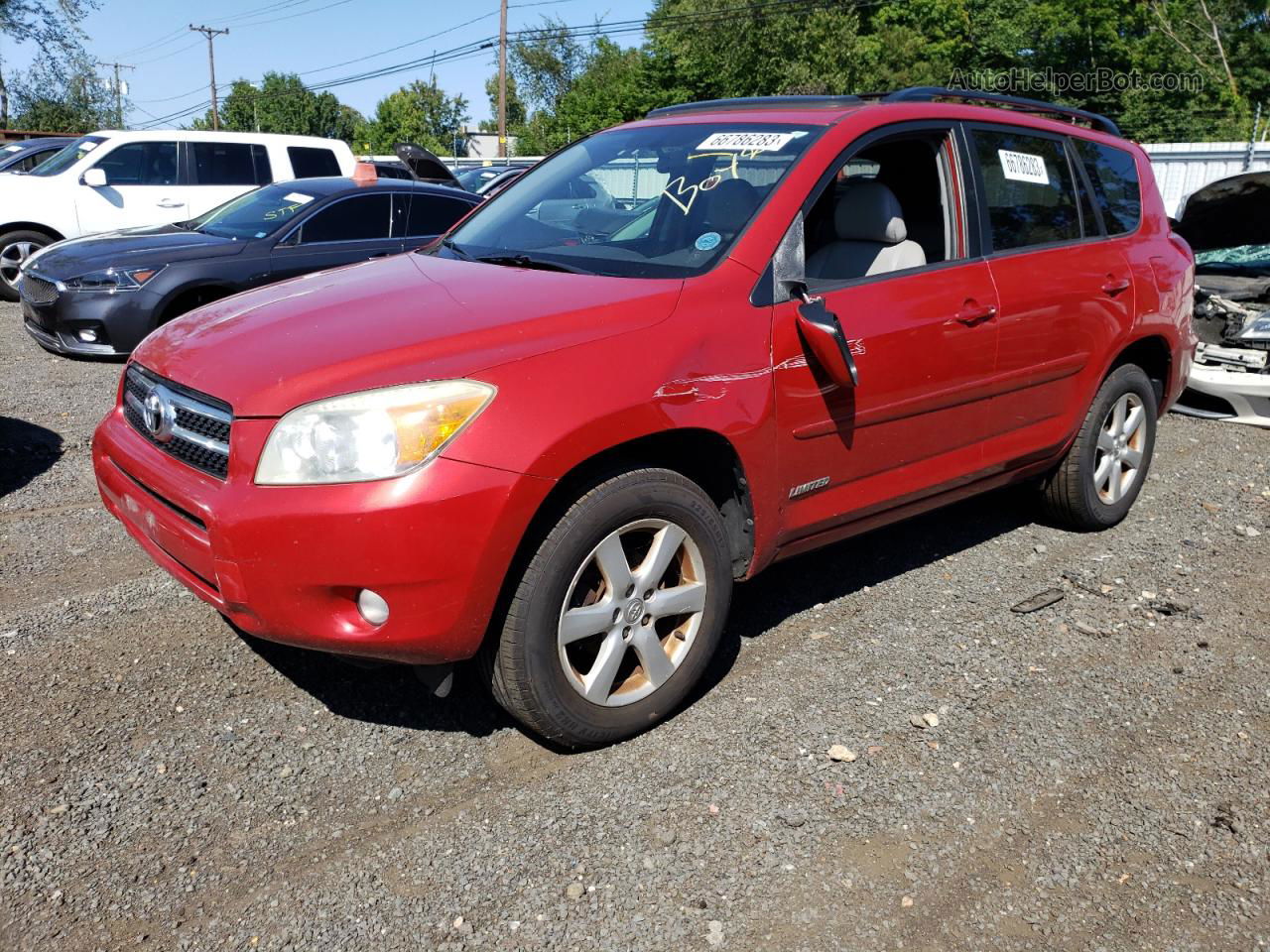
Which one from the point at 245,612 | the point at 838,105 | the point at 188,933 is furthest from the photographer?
the point at 838,105

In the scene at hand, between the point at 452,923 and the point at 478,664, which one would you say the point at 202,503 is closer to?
the point at 478,664

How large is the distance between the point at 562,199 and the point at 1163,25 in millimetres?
45458

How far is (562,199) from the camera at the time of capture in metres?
4.10

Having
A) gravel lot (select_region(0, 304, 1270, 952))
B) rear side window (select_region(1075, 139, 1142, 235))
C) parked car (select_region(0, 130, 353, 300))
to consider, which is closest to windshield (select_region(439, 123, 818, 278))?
gravel lot (select_region(0, 304, 1270, 952))

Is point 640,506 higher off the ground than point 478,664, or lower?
higher

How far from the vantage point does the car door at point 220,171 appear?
12.0m

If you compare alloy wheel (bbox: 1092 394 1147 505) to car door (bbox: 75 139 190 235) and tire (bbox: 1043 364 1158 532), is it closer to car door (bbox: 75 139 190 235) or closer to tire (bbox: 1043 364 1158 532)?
tire (bbox: 1043 364 1158 532)

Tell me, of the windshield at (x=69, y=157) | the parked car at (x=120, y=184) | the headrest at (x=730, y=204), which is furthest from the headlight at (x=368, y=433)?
the windshield at (x=69, y=157)

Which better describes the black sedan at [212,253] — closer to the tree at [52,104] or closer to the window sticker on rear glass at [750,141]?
the window sticker on rear glass at [750,141]

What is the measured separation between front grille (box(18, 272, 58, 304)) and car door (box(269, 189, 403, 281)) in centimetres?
161

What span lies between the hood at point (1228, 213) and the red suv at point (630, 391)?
3990 millimetres

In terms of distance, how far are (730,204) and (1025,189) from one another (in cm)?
151

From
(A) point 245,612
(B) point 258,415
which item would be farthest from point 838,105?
(A) point 245,612

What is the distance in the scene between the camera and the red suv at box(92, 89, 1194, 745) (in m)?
2.70
